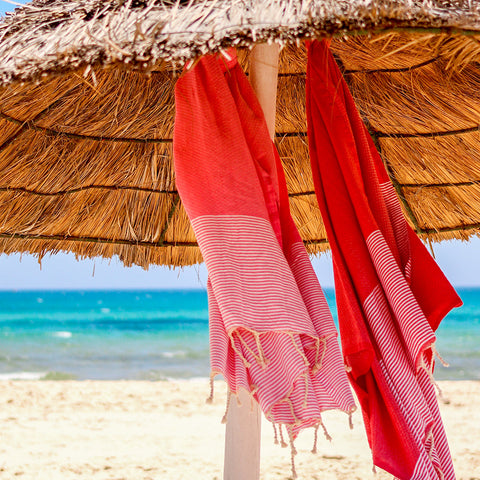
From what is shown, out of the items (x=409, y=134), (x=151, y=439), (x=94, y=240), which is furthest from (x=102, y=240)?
(x=151, y=439)

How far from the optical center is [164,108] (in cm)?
203

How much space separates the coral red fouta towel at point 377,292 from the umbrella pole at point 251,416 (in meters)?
0.10

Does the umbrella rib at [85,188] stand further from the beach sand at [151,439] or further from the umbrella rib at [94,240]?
the beach sand at [151,439]

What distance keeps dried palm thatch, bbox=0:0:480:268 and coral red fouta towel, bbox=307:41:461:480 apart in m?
0.23

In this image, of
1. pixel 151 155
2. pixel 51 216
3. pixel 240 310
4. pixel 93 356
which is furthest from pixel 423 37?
pixel 93 356

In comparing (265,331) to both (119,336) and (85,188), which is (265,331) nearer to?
(85,188)

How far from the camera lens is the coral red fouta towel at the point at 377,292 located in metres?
1.32

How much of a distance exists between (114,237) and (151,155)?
0.39m

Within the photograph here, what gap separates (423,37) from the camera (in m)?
1.06

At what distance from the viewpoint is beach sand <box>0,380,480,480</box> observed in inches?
167

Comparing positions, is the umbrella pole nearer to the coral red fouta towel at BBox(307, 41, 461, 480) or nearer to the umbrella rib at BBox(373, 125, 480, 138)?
the coral red fouta towel at BBox(307, 41, 461, 480)

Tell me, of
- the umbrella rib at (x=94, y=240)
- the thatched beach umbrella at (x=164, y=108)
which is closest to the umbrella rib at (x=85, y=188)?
the thatched beach umbrella at (x=164, y=108)

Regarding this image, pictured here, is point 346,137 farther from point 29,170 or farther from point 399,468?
point 29,170

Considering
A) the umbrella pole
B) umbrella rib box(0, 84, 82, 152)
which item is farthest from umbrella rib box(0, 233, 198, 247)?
the umbrella pole
